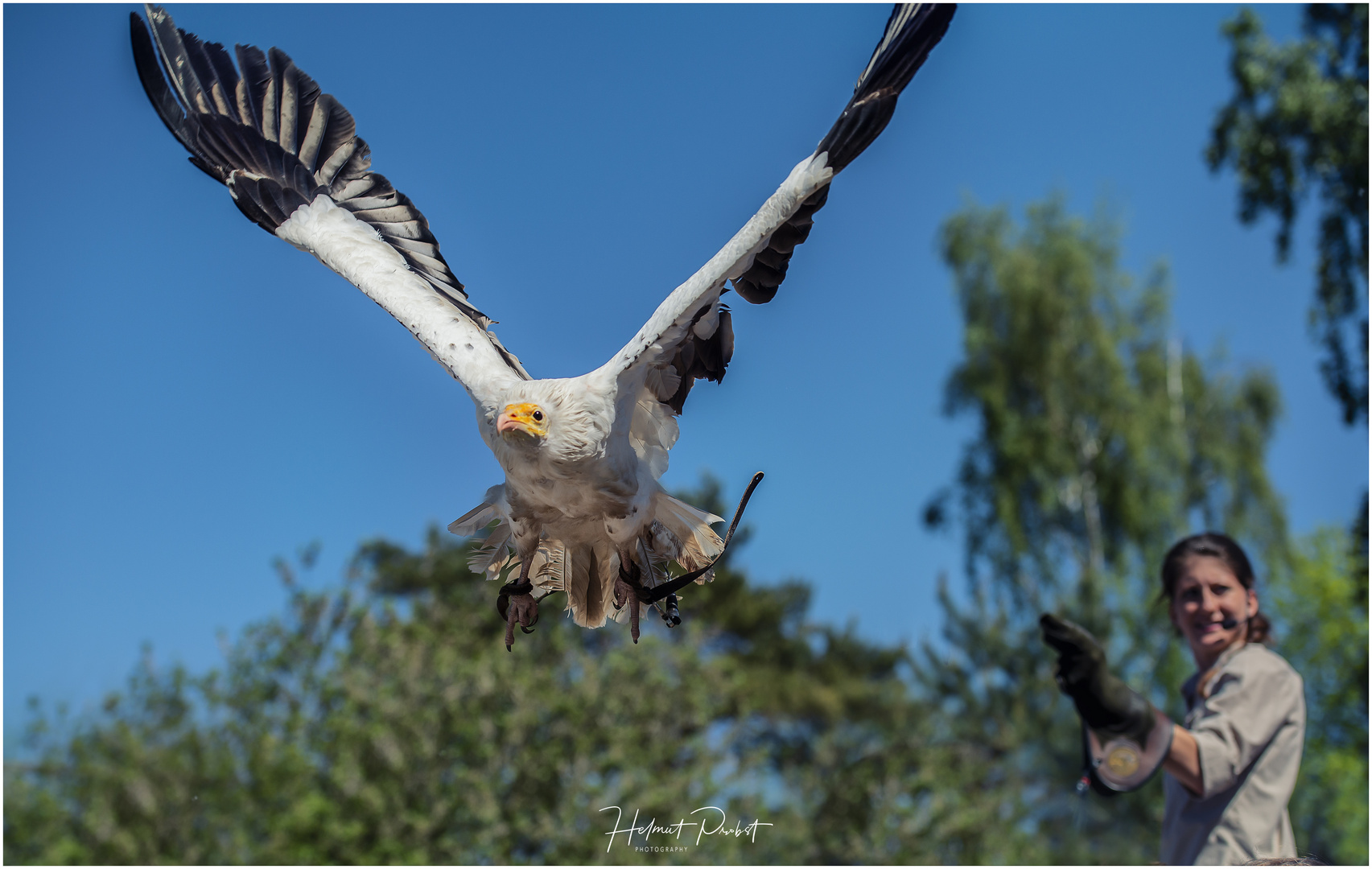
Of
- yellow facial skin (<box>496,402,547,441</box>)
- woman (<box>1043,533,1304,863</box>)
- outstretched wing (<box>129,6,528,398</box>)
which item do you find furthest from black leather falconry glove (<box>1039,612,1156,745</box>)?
outstretched wing (<box>129,6,528,398</box>)

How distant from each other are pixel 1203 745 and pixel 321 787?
9.34 m

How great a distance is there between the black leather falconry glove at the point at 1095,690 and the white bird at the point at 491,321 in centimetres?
145

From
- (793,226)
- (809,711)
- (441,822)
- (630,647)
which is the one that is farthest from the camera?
(809,711)

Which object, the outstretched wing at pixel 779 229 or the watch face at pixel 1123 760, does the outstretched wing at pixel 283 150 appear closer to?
the outstretched wing at pixel 779 229

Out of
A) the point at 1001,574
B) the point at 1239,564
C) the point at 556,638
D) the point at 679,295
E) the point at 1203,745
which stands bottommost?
the point at 1203,745

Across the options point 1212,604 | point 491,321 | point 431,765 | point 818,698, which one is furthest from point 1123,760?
point 818,698

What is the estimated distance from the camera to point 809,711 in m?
17.6

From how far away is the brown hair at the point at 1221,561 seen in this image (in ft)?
13.8

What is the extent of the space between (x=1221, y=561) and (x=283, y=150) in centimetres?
452

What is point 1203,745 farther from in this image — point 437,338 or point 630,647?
point 630,647

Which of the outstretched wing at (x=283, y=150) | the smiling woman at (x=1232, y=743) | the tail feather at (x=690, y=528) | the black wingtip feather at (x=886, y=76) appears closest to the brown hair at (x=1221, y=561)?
the smiling woman at (x=1232, y=743)

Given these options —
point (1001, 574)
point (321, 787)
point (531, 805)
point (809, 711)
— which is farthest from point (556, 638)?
point (1001, 574)

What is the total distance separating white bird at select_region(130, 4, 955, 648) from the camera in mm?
3436

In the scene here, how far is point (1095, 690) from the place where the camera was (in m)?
4.00
